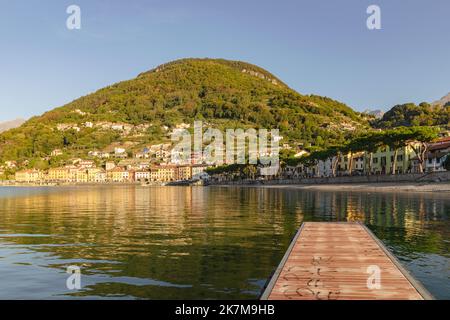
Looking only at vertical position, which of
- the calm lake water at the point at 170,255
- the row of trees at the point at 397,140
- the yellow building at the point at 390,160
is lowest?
the calm lake water at the point at 170,255

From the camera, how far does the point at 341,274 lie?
1482 centimetres

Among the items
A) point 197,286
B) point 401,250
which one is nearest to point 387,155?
point 401,250

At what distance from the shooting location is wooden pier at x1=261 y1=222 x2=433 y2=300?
486 inches

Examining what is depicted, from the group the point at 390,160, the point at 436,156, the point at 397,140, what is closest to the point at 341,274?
the point at 397,140

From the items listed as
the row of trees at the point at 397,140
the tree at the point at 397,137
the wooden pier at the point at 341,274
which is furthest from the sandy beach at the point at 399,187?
the wooden pier at the point at 341,274

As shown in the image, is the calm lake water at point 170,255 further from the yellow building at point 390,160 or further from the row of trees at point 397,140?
the yellow building at point 390,160

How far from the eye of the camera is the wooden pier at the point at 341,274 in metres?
12.3

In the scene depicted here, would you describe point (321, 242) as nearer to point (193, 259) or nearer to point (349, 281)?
point (193, 259)

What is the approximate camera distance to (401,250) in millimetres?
22672

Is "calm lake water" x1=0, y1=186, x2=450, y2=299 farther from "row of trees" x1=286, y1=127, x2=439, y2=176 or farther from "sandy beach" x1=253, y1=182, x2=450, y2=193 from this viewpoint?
"row of trees" x1=286, y1=127, x2=439, y2=176
